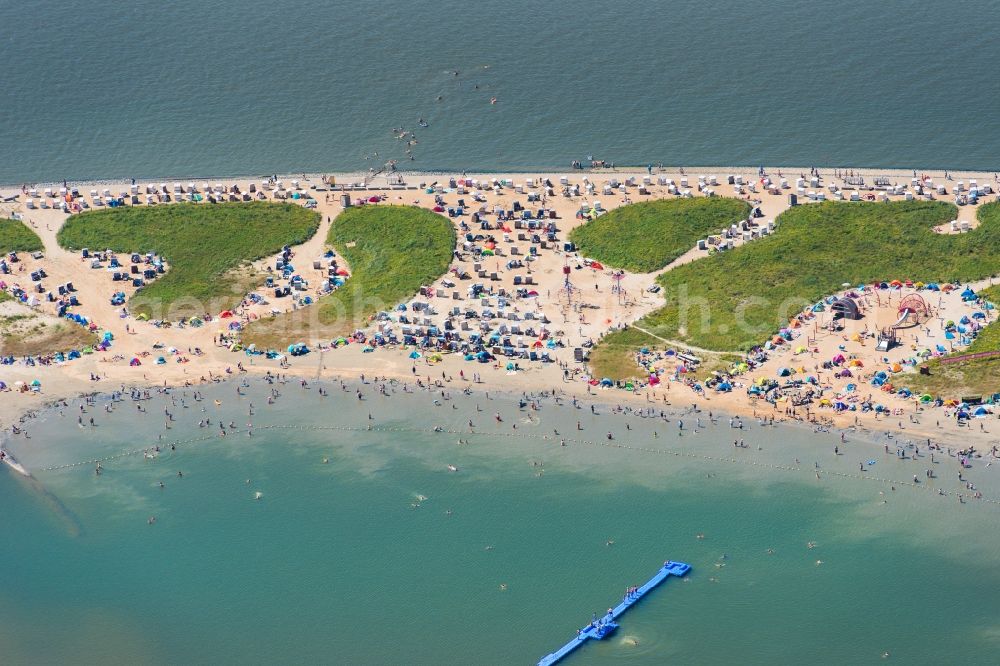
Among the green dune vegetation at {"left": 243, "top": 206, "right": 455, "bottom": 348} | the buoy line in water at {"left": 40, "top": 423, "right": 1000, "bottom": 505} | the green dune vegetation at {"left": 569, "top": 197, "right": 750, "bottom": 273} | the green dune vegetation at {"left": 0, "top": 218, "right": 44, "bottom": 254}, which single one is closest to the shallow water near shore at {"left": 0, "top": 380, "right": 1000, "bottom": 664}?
the buoy line in water at {"left": 40, "top": 423, "right": 1000, "bottom": 505}

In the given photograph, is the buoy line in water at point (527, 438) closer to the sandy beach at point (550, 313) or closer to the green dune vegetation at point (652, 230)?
the sandy beach at point (550, 313)

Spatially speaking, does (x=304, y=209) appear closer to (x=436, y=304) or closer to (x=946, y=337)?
(x=436, y=304)

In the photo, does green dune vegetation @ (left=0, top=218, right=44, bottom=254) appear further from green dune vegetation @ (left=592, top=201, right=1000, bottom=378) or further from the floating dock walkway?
the floating dock walkway

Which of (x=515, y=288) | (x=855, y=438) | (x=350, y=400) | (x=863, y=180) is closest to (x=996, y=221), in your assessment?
(x=863, y=180)

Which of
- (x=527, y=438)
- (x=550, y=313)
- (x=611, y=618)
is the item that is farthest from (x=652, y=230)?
(x=611, y=618)

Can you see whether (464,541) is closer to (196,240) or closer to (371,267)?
(371,267)

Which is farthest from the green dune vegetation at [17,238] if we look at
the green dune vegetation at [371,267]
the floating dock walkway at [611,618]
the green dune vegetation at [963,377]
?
the green dune vegetation at [963,377]
